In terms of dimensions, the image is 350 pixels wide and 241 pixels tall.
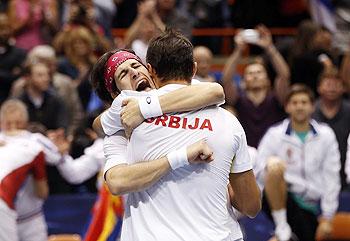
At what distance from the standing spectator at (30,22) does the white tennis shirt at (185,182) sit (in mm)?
6742

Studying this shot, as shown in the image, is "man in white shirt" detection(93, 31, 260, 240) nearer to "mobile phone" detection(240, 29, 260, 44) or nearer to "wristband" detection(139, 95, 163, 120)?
"wristband" detection(139, 95, 163, 120)

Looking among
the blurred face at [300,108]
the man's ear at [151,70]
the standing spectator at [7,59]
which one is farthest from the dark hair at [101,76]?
the standing spectator at [7,59]

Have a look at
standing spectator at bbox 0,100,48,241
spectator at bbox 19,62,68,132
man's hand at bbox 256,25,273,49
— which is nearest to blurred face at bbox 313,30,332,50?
man's hand at bbox 256,25,273,49

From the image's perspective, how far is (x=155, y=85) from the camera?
448 cm

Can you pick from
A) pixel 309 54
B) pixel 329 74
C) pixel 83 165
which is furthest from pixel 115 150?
pixel 309 54

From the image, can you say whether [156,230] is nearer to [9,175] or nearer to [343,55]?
[9,175]

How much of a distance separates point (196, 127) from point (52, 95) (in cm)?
546

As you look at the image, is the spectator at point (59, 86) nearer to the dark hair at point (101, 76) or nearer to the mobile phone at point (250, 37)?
the mobile phone at point (250, 37)

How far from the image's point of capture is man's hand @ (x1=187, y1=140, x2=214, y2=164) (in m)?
4.19

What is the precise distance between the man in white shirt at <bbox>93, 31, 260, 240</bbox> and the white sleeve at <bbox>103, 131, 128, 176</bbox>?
2.1 inches

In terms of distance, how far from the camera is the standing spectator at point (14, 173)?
6.51 meters

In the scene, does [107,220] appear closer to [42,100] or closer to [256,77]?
[42,100]

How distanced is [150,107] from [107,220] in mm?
3109

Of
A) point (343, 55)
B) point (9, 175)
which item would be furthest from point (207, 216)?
point (343, 55)
